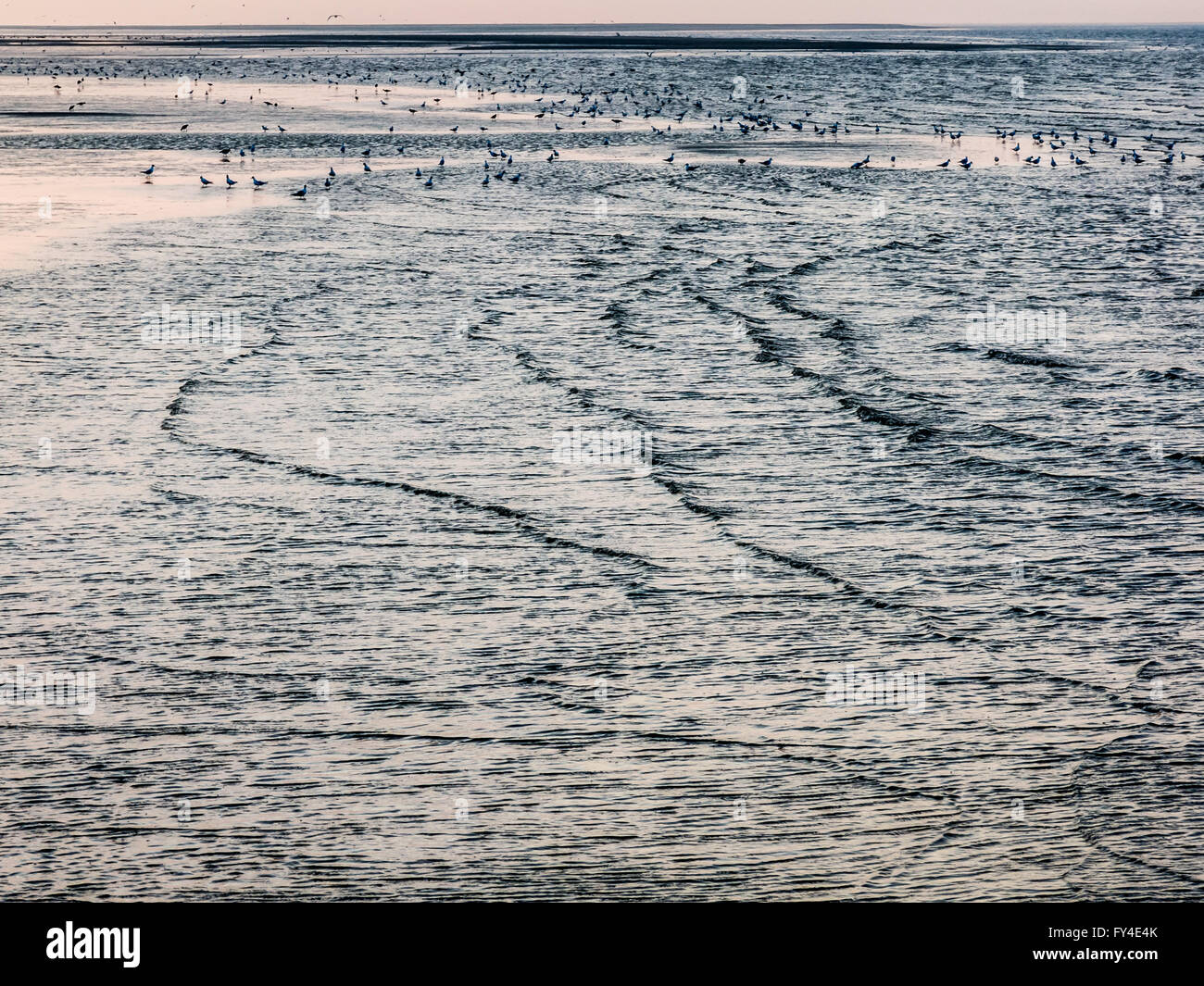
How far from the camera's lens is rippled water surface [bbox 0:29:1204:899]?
4.85 m

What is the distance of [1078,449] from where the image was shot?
8.99m

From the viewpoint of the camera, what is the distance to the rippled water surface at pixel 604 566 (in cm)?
A: 485

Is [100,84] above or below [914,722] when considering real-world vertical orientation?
above

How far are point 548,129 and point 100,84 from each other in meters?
27.4

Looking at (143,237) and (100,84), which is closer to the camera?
(143,237)

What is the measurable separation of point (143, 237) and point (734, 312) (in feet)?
26.0

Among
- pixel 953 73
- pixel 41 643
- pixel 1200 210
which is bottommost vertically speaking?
pixel 41 643

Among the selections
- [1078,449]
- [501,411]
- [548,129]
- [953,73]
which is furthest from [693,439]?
[953,73]

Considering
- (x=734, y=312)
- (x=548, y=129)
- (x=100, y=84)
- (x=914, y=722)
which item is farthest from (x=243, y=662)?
(x=100, y=84)

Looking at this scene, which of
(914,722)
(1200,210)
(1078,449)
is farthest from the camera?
(1200,210)

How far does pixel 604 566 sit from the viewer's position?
715cm

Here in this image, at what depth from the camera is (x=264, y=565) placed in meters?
7.17

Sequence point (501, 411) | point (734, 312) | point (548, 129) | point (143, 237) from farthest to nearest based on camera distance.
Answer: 1. point (548, 129)
2. point (143, 237)
3. point (734, 312)
4. point (501, 411)

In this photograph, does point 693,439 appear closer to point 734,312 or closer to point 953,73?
point 734,312
